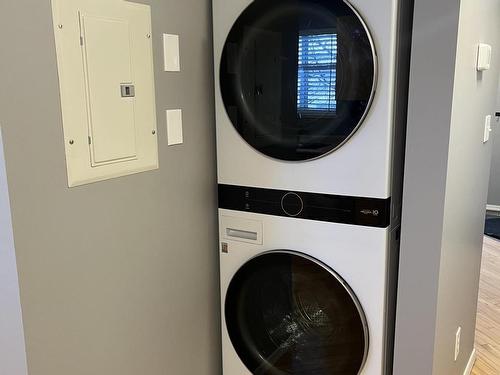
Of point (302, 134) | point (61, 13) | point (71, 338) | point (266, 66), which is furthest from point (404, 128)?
point (71, 338)

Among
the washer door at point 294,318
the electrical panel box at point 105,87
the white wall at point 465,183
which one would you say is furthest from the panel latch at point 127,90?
the white wall at point 465,183

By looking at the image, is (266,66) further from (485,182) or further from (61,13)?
(485,182)

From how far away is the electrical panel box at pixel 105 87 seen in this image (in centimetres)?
122

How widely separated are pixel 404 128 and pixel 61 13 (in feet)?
3.52

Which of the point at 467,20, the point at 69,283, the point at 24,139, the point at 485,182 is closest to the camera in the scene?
the point at 24,139

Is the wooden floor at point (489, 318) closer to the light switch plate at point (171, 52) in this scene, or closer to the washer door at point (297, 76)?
the washer door at point (297, 76)

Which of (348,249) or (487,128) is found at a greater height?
(487,128)

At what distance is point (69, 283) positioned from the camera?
129 cm

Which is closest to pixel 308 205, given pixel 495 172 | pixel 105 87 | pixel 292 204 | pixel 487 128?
pixel 292 204

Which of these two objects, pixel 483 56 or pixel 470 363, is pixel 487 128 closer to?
pixel 483 56

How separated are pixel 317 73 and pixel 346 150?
0.86 ft

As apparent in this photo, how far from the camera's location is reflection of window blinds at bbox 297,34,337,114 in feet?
4.78

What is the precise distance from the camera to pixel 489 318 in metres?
2.76

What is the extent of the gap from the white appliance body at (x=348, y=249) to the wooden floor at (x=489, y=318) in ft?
3.53
